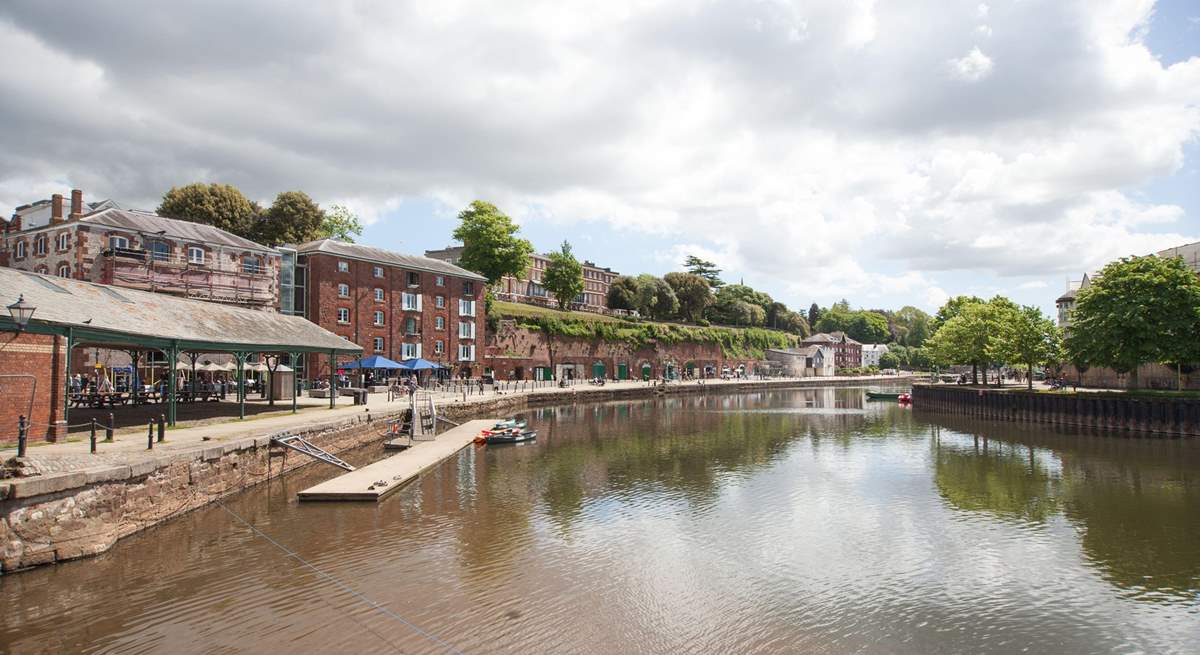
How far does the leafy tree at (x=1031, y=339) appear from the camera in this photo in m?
50.8

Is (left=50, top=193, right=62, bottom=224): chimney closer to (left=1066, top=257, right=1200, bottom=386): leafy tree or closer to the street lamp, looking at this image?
the street lamp

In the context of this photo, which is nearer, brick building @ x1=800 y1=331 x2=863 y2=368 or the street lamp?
the street lamp

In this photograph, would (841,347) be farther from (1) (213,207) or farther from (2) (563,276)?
(1) (213,207)

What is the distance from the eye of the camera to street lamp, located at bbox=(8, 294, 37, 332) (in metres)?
15.3

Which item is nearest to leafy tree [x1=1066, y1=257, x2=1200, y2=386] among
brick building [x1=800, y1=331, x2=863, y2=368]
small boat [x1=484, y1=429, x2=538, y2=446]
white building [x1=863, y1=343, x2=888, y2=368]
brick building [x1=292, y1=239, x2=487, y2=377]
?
small boat [x1=484, y1=429, x2=538, y2=446]

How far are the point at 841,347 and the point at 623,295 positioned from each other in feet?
213

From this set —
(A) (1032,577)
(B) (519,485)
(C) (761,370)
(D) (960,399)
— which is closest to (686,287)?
(C) (761,370)

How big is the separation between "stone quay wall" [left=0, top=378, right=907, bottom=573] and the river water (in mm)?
493

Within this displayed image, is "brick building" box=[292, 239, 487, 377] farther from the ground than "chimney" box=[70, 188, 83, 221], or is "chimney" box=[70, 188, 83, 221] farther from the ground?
"chimney" box=[70, 188, 83, 221]

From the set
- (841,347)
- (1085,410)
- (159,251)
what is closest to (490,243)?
(159,251)

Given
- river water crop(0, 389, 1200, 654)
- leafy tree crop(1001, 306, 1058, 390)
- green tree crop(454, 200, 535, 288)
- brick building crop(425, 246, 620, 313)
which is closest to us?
river water crop(0, 389, 1200, 654)

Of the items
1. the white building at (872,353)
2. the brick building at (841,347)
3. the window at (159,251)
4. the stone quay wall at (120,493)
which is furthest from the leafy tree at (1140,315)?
the white building at (872,353)

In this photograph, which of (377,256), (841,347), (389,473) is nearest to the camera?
(389,473)

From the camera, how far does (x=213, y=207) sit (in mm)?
59875
